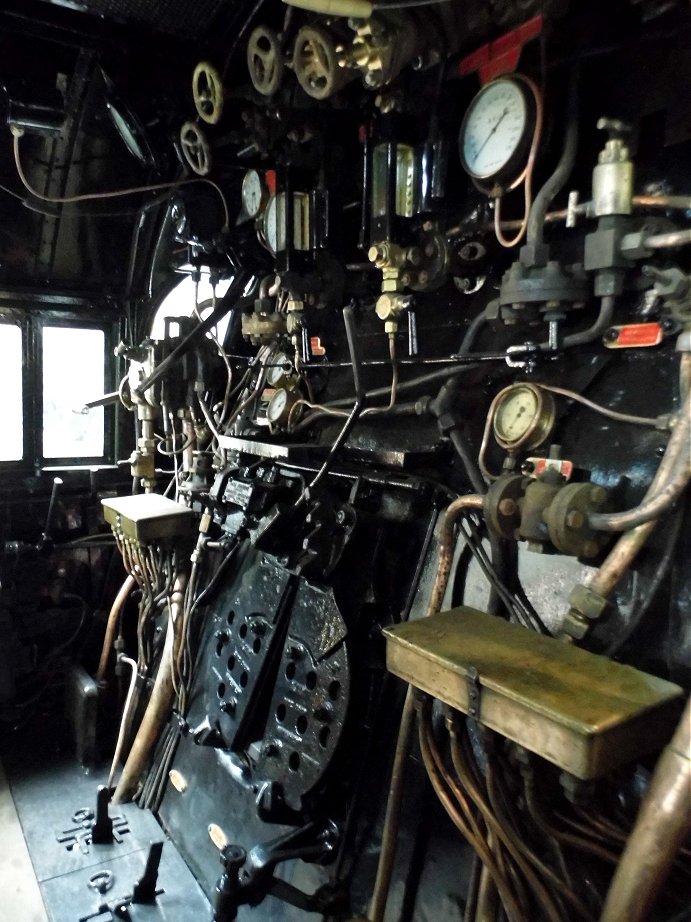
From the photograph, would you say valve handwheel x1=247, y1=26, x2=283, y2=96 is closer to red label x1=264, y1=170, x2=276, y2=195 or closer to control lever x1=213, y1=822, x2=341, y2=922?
red label x1=264, y1=170, x2=276, y2=195

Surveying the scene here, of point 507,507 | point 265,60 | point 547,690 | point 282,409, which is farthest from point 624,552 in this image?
point 265,60

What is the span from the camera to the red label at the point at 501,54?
1337mm

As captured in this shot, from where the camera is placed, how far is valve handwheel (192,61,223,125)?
80.7 inches

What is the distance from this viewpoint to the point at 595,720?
2.85 ft

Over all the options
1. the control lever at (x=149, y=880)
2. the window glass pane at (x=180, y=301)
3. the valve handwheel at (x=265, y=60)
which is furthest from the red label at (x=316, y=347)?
the control lever at (x=149, y=880)

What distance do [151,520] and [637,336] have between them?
166cm

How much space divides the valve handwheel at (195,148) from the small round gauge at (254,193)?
0.15 metres

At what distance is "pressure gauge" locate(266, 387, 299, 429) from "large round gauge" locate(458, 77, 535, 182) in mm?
973

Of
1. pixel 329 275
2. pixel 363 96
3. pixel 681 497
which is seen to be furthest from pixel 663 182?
pixel 329 275

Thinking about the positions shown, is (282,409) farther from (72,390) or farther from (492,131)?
(72,390)

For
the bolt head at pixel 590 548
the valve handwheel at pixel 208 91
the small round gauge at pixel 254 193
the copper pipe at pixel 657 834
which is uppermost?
the valve handwheel at pixel 208 91

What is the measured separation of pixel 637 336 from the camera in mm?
1281

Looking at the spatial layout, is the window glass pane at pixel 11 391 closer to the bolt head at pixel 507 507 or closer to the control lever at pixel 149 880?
the control lever at pixel 149 880

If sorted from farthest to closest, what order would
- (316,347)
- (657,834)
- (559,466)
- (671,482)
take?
(316,347) → (559,466) → (671,482) → (657,834)
